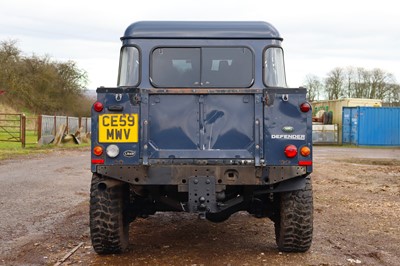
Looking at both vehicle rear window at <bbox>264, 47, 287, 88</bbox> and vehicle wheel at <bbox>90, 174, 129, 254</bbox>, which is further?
vehicle rear window at <bbox>264, 47, 287, 88</bbox>

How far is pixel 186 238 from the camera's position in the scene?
6.91 meters

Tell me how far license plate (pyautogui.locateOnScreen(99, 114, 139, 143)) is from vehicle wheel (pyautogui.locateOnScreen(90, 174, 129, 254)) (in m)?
0.48

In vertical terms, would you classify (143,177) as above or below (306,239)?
above

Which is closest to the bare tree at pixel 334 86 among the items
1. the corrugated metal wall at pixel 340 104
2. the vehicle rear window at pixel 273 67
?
the corrugated metal wall at pixel 340 104

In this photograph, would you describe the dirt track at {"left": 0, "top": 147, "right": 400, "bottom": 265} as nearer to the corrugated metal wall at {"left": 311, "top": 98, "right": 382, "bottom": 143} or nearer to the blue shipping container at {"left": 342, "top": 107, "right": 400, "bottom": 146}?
the blue shipping container at {"left": 342, "top": 107, "right": 400, "bottom": 146}

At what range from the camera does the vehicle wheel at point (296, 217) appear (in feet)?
19.0

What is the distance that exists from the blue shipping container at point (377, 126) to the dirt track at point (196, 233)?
923 inches

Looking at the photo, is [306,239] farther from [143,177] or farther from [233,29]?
[233,29]

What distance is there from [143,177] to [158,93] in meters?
0.90

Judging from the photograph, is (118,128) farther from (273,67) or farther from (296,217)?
(296,217)

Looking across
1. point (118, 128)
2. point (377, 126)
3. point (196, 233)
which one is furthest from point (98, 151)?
point (377, 126)

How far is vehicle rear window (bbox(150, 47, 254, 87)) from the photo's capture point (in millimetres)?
6105

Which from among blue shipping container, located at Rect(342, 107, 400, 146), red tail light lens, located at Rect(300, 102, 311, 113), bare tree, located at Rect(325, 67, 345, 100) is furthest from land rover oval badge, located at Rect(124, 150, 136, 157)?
bare tree, located at Rect(325, 67, 345, 100)

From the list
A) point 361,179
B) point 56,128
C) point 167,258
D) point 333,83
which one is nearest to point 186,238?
point 167,258
